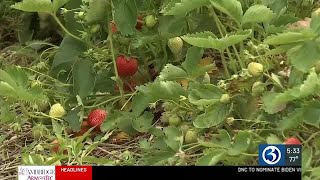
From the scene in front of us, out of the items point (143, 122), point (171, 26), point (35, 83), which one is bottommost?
point (143, 122)

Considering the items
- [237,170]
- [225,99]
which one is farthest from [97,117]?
[237,170]

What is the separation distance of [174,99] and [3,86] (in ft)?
1.18

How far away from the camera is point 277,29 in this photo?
1.62 meters

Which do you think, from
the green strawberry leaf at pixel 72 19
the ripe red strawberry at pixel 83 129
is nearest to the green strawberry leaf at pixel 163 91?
the ripe red strawberry at pixel 83 129

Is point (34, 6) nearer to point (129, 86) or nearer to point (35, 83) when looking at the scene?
point (35, 83)

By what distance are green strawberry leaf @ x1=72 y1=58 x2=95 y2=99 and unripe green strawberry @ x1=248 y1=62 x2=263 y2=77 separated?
0.43 meters

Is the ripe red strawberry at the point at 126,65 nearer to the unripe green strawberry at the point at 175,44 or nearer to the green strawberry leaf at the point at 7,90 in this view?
the unripe green strawberry at the point at 175,44

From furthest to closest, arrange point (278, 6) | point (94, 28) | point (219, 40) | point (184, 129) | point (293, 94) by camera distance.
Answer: point (94, 28) < point (278, 6) < point (184, 129) < point (219, 40) < point (293, 94)

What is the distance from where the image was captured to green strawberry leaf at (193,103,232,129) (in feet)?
5.00

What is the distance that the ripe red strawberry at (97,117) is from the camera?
5.79 ft

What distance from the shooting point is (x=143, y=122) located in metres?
1.70

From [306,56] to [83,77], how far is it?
58cm

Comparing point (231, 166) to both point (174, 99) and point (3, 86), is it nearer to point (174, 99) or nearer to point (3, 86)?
point (174, 99)

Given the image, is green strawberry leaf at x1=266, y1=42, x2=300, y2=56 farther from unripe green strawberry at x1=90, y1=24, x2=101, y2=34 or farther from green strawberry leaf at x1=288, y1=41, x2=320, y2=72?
unripe green strawberry at x1=90, y1=24, x2=101, y2=34
